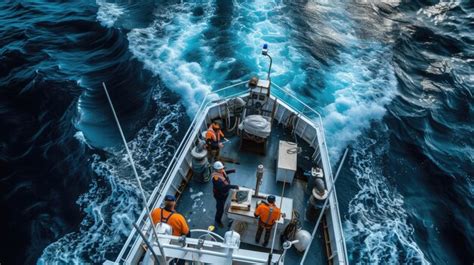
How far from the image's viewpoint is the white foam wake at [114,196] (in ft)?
35.6

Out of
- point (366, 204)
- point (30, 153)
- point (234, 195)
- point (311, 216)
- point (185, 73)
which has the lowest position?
point (30, 153)

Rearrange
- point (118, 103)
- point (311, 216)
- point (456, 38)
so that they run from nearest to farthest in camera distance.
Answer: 1. point (311, 216)
2. point (118, 103)
3. point (456, 38)

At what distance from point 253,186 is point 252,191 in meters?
1.25

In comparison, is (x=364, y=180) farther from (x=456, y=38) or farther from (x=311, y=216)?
(x=456, y=38)

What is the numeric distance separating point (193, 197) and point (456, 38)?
Result: 23033 millimetres

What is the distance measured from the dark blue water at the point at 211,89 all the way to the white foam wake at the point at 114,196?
52mm

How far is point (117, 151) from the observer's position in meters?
14.1

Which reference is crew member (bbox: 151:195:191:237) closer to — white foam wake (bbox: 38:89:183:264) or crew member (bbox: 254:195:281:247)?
crew member (bbox: 254:195:281:247)

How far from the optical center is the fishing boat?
6.07m

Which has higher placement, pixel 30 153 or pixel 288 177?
pixel 288 177

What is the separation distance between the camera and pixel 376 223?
12.3 m

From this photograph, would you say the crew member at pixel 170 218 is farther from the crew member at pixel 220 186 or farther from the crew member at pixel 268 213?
the crew member at pixel 268 213

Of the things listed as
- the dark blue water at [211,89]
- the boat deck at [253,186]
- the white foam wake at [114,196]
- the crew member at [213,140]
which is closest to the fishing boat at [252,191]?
the boat deck at [253,186]

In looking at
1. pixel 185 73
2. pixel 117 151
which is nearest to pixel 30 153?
pixel 117 151
